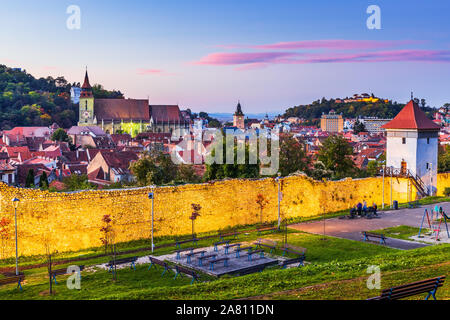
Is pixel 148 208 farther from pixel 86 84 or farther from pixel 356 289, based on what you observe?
pixel 86 84

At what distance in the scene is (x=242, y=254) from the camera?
1505 centimetres

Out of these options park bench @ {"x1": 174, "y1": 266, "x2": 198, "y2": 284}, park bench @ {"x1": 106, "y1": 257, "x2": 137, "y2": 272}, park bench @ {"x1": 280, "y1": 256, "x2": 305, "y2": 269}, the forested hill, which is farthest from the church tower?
park bench @ {"x1": 174, "y1": 266, "x2": 198, "y2": 284}

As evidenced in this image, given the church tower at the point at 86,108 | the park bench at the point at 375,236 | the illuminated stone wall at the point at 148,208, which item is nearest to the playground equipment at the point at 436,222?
the park bench at the point at 375,236

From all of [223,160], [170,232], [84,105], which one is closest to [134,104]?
[84,105]

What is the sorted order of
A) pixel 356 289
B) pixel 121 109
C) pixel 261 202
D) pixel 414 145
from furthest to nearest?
pixel 121 109, pixel 414 145, pixel 261 202, pixel 356 289

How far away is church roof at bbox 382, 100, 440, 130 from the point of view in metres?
30.9

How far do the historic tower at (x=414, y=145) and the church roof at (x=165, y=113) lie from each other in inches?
5002

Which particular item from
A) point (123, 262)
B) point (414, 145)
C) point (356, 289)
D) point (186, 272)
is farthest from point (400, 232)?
point (414, 145)

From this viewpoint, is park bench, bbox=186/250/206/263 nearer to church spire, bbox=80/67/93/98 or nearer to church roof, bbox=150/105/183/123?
church roof, bbox=150/105/183/123

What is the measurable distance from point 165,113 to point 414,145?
131 meters

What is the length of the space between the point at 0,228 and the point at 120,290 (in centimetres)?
635

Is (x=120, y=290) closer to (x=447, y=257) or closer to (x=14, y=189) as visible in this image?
(x=14, y=189)

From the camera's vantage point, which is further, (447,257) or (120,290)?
(447,257)

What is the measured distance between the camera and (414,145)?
30859 millimetres
